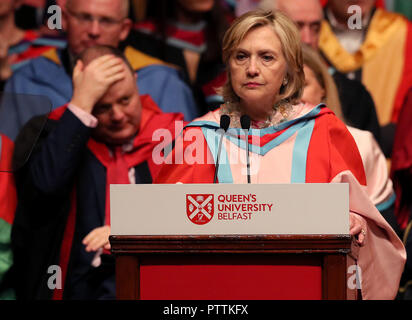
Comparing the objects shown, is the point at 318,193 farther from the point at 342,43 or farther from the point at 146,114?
the point at 342,43

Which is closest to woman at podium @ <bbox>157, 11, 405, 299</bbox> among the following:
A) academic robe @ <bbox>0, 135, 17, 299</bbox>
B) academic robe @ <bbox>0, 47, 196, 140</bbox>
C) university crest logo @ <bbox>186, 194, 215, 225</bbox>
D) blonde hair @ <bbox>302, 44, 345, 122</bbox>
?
university crest logo @ <bbox>186, 194, 215, 225</bbox>

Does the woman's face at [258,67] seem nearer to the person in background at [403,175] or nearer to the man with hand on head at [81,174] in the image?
the man with hand on head at [81,174]

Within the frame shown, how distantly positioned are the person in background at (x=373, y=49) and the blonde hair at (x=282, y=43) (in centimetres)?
173

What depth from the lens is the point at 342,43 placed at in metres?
5.36

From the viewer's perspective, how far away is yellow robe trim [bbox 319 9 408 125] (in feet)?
17.4

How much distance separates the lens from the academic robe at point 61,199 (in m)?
4.24

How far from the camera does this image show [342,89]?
4922 millimetres

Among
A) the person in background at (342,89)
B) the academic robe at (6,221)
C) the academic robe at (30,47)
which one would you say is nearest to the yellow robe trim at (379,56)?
the person in background at (342,89)

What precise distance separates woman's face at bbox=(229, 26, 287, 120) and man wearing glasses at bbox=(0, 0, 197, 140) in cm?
120

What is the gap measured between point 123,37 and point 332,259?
237cm

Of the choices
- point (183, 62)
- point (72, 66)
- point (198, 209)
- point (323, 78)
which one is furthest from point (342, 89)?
point (198, 209)

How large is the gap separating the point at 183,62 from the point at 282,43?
188cm

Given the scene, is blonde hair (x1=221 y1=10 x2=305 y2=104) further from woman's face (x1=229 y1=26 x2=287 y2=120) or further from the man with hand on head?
the man with hand on head
